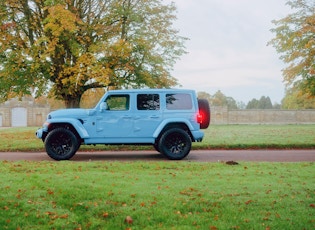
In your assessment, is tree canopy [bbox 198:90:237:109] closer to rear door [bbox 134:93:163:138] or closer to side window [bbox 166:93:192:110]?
side window [bbox 166:93:192:110]

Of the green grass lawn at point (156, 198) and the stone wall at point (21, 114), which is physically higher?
the stone wall at point (21, 114)

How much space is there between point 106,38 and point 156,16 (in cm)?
412

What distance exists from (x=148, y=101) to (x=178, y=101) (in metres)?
1.00

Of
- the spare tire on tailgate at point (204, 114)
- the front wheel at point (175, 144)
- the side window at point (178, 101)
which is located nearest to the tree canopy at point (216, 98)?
the spare tire on tailgate at point (204, 114)

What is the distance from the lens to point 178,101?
1328 centimetres

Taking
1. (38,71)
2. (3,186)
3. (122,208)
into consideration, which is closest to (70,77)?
(38,71)

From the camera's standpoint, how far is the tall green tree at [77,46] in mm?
19969

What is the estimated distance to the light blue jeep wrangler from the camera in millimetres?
12875

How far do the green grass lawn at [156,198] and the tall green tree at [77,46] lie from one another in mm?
10812

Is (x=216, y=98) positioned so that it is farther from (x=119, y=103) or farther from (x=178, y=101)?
(x=119, y=103)

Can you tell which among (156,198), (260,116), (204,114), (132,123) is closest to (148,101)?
(132,123)

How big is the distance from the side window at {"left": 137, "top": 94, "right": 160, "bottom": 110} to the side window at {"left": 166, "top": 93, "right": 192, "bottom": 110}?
37 cm

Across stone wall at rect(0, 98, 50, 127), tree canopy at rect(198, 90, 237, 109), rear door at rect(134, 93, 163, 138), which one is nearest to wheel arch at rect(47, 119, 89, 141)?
rear door at rect(134, 93, 163, 138)

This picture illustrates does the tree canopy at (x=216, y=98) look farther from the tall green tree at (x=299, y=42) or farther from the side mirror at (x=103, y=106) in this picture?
the side mirror at (x=103, y=106)
